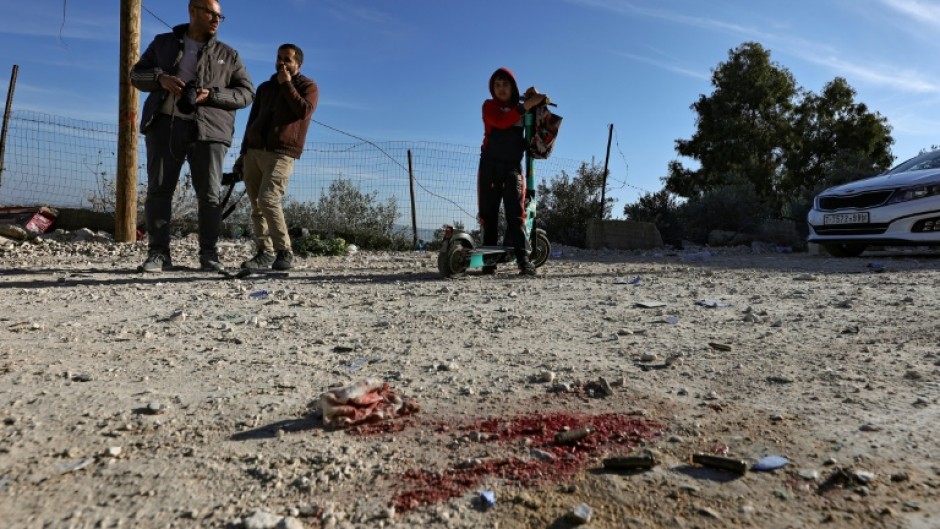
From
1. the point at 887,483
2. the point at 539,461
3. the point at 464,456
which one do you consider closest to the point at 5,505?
the point at 464,456

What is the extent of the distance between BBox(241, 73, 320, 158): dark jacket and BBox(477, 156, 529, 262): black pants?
62.8 inches

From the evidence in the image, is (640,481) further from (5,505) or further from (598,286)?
(598,286)

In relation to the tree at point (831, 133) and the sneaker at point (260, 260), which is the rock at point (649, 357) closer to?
the sneaker at point (260, 260)

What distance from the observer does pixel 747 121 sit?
23.4 meters

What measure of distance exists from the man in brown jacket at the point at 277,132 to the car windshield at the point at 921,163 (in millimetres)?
8025

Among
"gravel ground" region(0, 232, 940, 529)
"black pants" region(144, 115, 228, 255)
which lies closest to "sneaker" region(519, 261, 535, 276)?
"gravel ground" region(0, 232, 940, 529)

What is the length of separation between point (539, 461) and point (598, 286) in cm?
380

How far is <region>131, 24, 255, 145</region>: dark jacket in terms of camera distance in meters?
5.45

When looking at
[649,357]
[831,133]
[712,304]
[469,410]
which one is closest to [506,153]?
[712,304]

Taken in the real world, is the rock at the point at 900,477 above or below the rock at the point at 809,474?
above

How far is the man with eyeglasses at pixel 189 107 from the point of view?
5438mm

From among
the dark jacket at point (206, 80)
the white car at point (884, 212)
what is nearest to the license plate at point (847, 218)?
the white car at point (884, 212)

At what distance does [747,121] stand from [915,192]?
1585cm

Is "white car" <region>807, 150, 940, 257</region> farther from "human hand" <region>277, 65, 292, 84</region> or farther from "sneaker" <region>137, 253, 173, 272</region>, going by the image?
"sneaker" <region>137, 253, 173, 272</region>
